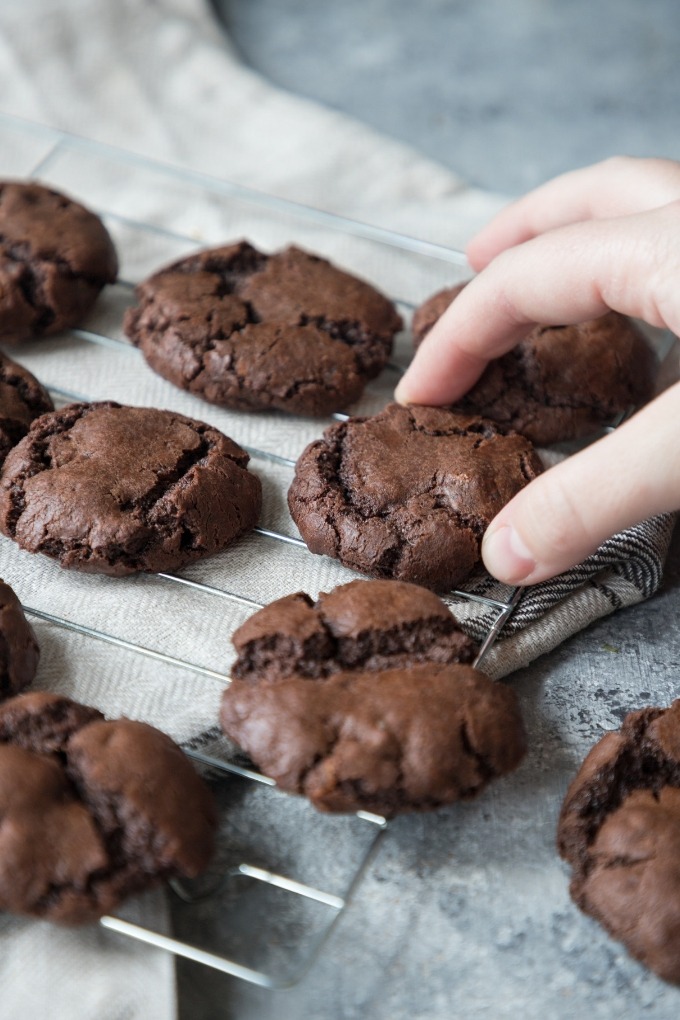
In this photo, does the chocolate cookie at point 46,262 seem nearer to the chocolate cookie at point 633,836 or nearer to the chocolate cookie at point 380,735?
the chocolate cookie at point 380,735

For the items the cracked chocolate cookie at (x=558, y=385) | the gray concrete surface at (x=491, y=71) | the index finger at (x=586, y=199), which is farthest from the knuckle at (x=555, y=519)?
the gray concrete surface at (x=491, y=71)

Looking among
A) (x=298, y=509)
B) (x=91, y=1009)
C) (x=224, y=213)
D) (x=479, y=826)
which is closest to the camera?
(x=91, y=1009)

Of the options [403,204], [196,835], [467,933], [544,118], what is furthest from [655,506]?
[544,118]

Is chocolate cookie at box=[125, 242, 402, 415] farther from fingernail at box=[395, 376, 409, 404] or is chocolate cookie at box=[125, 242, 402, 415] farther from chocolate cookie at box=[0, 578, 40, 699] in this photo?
chocolate cookie at box=[0, 578, 40, 699]

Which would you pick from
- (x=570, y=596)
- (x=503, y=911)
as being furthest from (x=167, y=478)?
(x=503, y=911)

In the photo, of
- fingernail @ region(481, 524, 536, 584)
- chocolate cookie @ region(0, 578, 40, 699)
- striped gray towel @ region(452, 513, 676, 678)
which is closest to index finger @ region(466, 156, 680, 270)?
striped gray towel @ region(452, 513, 676, 678)

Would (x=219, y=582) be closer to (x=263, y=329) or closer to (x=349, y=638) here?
(x=349, y=638)

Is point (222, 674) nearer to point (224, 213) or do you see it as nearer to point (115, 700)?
point (115, 700)
